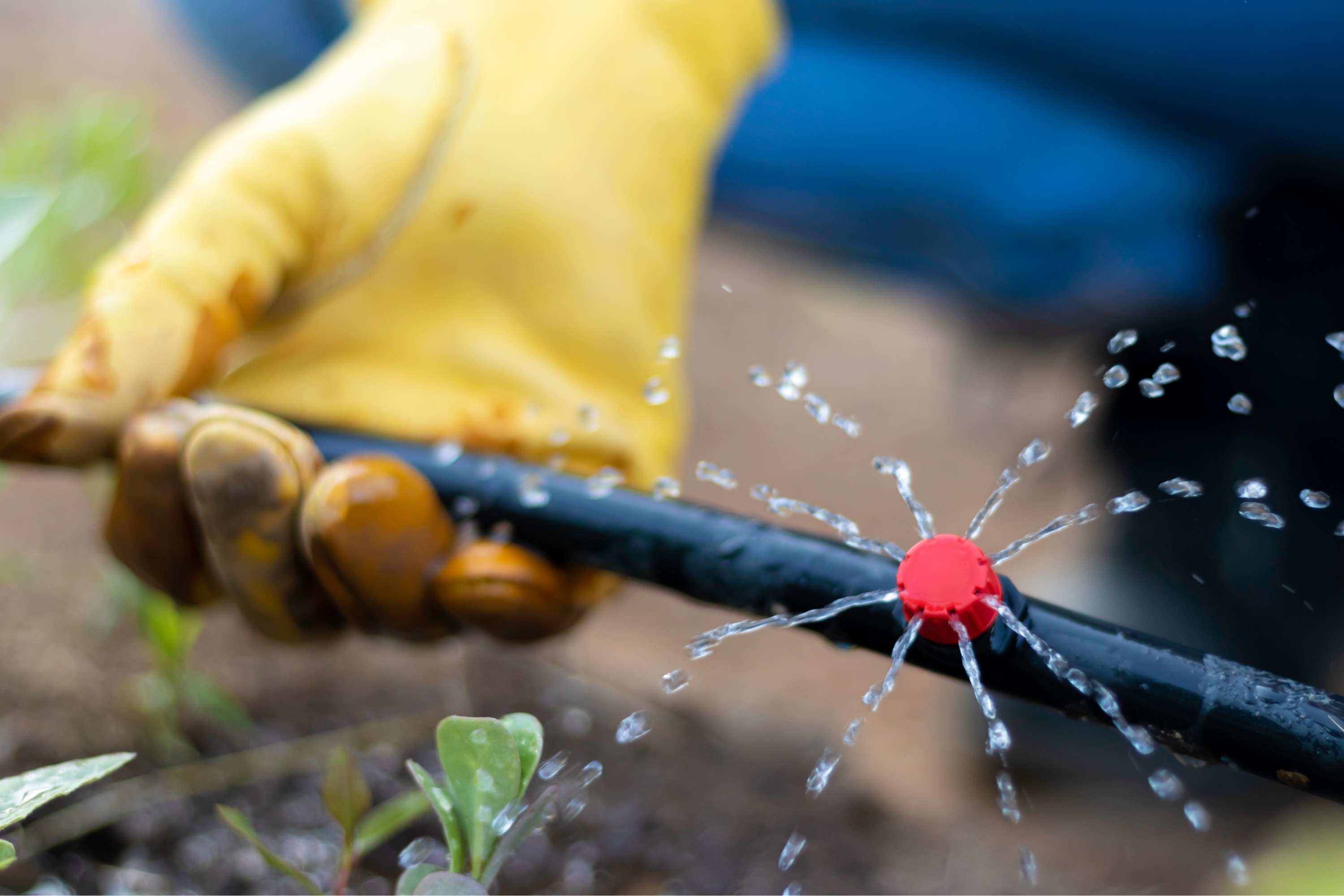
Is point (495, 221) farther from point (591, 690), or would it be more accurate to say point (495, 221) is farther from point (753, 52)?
point (591, 690)

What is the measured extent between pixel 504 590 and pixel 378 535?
91 millimetres

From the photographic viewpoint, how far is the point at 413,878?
0.39 meters

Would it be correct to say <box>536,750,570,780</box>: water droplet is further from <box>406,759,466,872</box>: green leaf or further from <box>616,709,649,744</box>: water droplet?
<box>406,759,466,872</box>: green leaf

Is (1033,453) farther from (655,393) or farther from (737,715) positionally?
(737,715)

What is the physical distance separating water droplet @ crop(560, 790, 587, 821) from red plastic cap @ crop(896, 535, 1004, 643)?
0.45 m

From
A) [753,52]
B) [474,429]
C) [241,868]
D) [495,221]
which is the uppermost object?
[753,52]

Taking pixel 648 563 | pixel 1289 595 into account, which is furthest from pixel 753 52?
pixel 1289 595

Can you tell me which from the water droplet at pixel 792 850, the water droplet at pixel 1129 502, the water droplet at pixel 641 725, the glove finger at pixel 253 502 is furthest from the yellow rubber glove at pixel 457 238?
the water droplet at pixel 1129 502

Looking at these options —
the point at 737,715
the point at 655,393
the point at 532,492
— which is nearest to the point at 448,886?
the point at 532,492

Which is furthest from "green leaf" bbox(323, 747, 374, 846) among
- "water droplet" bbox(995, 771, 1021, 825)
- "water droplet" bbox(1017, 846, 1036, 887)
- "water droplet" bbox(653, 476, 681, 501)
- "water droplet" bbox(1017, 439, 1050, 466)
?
"water droplet" bbox(995, 771, 1021, 825)

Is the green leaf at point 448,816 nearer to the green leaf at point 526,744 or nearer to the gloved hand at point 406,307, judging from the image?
the green leaf at point 526,744

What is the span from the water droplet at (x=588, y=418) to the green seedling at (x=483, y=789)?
0.47 m

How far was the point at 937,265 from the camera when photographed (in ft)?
5.03

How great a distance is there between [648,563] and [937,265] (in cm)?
106
